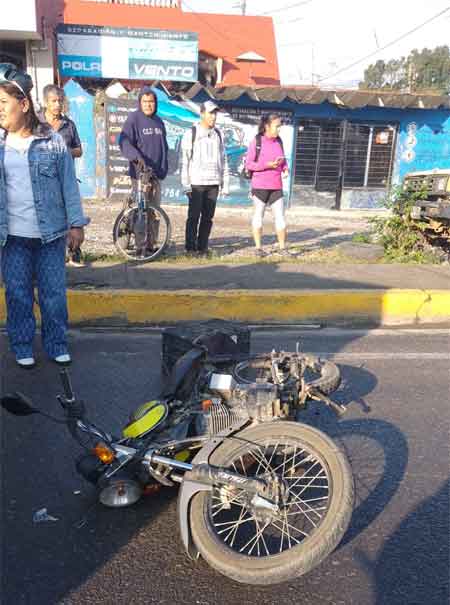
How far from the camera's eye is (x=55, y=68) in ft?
53.8

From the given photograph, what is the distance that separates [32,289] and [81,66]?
1444cm

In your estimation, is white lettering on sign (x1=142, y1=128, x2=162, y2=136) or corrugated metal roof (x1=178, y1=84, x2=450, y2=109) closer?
white lettering on sign (x1=142, y1=128, x2=162, y2=136)

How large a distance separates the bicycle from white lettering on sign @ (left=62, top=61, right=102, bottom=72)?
11293 mm

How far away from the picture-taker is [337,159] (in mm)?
14656

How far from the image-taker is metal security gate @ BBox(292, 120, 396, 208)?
47.2 ft

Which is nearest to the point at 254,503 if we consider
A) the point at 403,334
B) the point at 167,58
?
the point at 403,334

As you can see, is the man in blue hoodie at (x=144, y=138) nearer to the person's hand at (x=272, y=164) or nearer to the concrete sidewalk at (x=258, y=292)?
the concrete sidewalk at (x=258, y=292)

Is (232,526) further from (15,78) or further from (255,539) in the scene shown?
(15,78)

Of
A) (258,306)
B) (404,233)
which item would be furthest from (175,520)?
(404,233)

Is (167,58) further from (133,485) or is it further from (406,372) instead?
(133,485)

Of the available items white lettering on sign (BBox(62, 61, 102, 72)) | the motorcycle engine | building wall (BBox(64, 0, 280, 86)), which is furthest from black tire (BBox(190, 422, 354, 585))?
building wall (BBox(64, 0, 280, 86))

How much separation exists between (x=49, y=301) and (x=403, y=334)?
3.27 meters

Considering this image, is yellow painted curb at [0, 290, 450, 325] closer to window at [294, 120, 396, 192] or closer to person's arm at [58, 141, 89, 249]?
person's arm at [58, 141, 89, 249]

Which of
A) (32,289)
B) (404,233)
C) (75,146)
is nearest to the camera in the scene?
(32,289)
